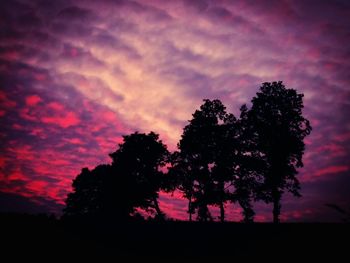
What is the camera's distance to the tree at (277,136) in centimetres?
3334

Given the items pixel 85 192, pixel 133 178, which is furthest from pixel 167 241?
pixel 85 192

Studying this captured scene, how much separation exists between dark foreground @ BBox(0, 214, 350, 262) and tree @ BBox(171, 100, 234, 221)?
54.6 ft

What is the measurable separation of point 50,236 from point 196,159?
2532 cm

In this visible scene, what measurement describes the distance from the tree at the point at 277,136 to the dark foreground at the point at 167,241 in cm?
1531

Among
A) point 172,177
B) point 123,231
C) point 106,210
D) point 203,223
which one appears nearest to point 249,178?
point 172,177

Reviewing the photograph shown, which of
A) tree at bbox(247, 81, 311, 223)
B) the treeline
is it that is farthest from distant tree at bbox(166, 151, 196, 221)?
tree at bbox(247, 81, 311, 223)

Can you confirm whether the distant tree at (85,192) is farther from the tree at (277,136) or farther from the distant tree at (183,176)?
the tree at (277,136)

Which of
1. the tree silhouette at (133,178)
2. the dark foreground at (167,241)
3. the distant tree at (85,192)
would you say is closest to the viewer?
the dark foreground at (167,241)

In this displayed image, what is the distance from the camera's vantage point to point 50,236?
1440 cm

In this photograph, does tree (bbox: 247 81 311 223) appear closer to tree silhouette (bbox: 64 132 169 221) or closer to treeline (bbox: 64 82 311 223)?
treeline (bbox: 64 82 311 223)

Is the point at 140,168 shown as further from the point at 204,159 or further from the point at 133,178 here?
the point at 204,159

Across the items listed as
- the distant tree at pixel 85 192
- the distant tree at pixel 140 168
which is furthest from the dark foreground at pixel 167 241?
the distant tree at pixel 85 192

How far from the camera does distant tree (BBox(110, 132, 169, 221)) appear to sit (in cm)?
4697

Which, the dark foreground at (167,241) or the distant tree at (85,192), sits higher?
the distant tree at (85,192)
